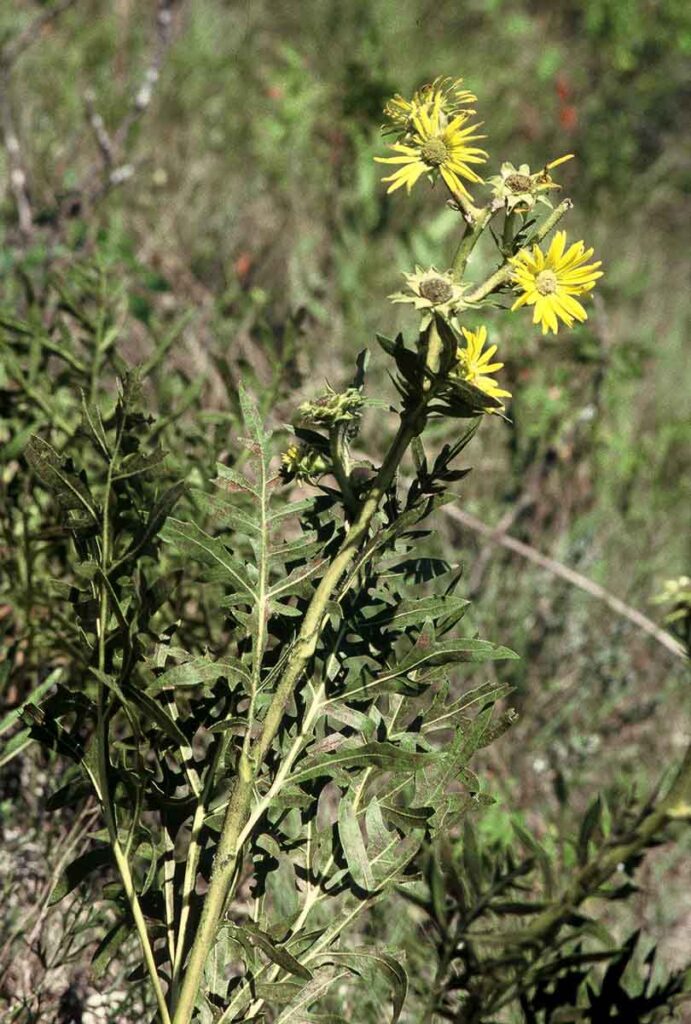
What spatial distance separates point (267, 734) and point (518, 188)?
23.8 inches

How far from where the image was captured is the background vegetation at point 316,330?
6.27 feet

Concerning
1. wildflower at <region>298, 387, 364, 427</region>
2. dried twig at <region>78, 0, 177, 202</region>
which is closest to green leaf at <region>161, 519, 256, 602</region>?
wildflower at <region>298, 387, 364, 427</region>

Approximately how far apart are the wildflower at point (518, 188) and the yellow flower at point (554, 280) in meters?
0.04

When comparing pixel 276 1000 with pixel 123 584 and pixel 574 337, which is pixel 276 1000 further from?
pixel 574 337

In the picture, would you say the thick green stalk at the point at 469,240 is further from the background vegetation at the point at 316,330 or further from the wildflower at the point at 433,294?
the background vegetation at the point at 316,330

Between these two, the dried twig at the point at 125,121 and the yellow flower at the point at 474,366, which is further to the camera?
the dried twig at the point at 125,121

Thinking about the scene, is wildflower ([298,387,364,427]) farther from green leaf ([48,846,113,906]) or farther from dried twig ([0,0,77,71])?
dried twig ([0,0,77,71])

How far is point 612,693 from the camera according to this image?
278cm

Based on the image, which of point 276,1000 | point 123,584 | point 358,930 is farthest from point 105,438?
point 358,930

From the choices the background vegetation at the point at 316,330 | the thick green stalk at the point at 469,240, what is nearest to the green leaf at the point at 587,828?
the background vegetation at the point at 316,330

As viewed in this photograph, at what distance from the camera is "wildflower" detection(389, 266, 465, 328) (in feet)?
3.33

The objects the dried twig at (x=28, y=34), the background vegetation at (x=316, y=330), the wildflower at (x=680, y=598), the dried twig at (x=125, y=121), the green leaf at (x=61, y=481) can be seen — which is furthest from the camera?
the dried twig at (x=28, y=34)

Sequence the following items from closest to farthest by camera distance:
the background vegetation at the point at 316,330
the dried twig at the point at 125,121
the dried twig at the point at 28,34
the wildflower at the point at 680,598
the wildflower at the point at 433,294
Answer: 1. the wildflower at the point at 433,294
2. the wildflower at the point at 680,598
3. the background vegetation at the point at 316,330
4. the dried twig at the point at 125,121
5. the dried twig at the point at 28,34

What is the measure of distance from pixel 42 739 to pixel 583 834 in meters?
0.59
